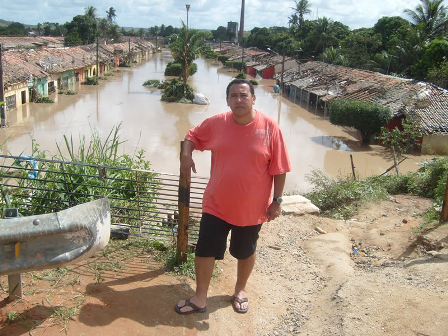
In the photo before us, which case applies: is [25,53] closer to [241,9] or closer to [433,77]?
[433,77]

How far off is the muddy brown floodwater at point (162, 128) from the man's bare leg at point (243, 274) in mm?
6455

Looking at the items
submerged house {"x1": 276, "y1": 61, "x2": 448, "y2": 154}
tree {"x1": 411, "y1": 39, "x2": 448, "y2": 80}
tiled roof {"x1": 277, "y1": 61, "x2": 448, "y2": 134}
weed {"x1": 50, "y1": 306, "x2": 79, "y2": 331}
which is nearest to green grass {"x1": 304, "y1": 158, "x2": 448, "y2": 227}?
weed {"x1": 50, "y1": 306, "x2": 79, "y2": 331}

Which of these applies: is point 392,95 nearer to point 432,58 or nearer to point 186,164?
point 432,58

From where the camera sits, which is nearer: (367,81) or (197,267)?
(197,267)

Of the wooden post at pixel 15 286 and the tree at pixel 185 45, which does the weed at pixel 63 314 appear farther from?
the tree at pixel 185 45

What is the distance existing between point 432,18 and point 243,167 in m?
32.0

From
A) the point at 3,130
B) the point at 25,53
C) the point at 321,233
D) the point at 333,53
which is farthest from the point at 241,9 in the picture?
the point at 321,233

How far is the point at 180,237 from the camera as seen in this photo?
3.50 metres

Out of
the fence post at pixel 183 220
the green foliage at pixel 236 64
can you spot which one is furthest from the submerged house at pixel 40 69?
the fence post at pixel 183 220

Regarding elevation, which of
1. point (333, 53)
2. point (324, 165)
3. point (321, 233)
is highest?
point (333, 53)

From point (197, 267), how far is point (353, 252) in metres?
2.53

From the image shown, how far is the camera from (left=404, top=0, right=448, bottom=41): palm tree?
96.6 ft

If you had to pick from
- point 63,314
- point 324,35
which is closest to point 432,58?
point 324,35

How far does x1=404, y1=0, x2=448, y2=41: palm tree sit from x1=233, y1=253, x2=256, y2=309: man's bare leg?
30.6 m
